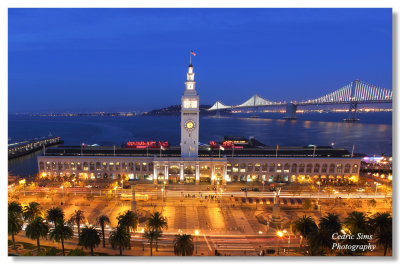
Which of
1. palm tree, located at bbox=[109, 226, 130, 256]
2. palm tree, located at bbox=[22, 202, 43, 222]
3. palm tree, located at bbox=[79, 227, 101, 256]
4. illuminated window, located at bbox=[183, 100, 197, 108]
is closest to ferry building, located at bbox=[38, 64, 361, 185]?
illuminated window, located at bbox=[183, 100, 197, 108]

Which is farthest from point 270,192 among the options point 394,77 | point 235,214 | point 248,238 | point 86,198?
point 86,198

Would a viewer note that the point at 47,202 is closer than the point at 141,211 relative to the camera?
No

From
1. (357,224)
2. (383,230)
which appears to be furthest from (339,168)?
(383,230)

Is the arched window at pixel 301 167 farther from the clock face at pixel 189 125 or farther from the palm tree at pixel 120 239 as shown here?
the palm tree at pixel 120 239

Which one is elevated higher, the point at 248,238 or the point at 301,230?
the point at 301,230

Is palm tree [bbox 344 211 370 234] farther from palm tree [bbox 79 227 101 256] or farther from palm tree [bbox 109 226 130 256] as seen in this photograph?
palm tree [bbox 79 227 101 256]
